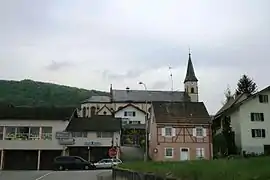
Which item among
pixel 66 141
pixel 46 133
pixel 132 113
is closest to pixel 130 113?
pixel 132 113

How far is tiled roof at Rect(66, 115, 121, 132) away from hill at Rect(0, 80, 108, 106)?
4096cm

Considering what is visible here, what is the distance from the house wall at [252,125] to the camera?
57250 millimetres

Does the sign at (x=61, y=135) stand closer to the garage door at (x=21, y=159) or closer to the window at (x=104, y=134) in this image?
the garage door at (x=21, y=159)

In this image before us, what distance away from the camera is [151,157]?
6297cm

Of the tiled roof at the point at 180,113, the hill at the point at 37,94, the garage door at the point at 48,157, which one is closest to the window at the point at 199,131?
the tiled roof at the point at 180,113

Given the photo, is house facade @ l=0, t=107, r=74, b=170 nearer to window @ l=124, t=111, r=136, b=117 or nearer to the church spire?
window @ l=124, t=111, r=136, b=117

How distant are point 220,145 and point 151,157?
10.2 metres

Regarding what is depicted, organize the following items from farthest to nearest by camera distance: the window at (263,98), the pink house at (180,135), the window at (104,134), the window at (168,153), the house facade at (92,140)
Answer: the window at (104,134) < the house facade at (92,140) < the pink house at (180,135) < the window at (168,153) < the window at (263,98)

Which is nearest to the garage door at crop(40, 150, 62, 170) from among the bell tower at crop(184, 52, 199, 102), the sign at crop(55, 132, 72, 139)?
the sign at crop(55, 132, 72, 139)

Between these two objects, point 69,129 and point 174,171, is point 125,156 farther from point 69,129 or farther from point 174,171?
point 174,171

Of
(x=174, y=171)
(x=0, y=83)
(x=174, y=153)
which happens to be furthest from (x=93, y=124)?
(x=0, y=83)

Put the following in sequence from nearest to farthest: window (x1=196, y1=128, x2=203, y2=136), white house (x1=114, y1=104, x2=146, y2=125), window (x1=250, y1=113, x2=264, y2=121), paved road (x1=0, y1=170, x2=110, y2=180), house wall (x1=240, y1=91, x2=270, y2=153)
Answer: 1. paved road (x1=0, y1=170, x2=110, y2=180)
2. house wall (x1=240, y1=91, x2=270, y2=153)
3. window (x1=250, y1=113, x2=264, y2=121)
4. window (x1=196, y1=128, x2=203, y2=136)
5. white house (x1=114, y1=104, x2=146, y2=125)

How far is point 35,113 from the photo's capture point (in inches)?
2574

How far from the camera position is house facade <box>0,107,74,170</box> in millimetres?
62219
